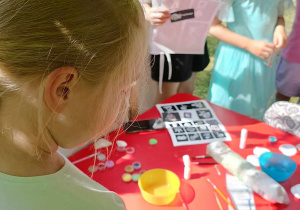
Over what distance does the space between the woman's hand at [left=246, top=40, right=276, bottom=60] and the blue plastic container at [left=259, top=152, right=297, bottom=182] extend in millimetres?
672

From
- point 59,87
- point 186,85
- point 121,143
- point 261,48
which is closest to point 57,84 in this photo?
point 59,87

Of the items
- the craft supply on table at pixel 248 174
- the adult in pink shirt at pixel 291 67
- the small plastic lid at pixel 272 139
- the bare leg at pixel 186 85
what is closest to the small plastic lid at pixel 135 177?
the craft supply on table at pixel 248 174

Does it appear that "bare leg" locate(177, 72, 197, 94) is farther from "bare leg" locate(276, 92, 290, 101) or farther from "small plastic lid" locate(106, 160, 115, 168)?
"small plastic lid" locate(106, 160, 115, 168)

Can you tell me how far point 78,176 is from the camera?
0.56m

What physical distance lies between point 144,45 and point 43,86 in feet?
0.69

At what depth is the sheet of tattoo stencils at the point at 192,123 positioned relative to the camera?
112 centimetres

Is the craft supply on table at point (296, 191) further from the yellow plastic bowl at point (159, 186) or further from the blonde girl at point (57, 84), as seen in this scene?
the blonde girl at point (57, 84)

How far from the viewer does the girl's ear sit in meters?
0.42

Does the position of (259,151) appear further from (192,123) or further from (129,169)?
(129,169)

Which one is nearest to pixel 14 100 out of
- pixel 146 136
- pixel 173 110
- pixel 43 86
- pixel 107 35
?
pixel 43 86

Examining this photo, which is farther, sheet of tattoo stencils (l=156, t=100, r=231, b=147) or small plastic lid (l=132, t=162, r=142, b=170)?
sheet of tattoo stencils (l=156, t=100, r=231, b=147)

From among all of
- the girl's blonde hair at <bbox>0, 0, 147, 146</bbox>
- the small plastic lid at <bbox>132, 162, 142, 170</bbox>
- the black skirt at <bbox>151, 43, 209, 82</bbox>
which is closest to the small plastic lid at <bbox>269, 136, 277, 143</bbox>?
the small plastic lid at <bbox>132, 162, 142, 170</bbox>

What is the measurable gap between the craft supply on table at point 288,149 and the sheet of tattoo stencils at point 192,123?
173mm

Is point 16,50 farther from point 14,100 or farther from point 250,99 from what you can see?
point 250,99
